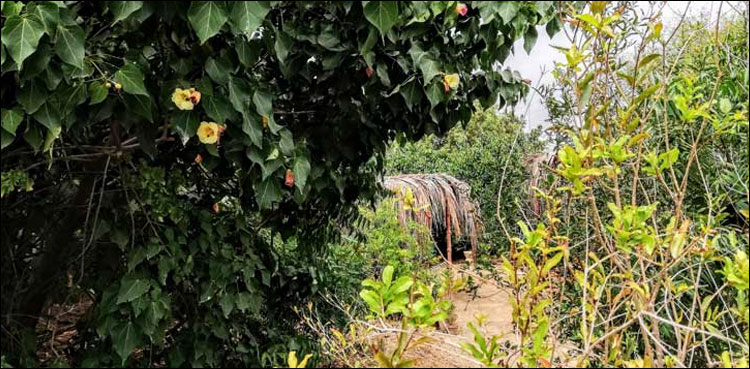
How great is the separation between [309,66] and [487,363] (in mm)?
1123

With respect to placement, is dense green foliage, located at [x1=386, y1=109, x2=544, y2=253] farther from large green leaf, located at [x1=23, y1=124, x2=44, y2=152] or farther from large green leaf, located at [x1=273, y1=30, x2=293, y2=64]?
large green leaf, located at [x1=23, y1=124, x2=44, y2=152]

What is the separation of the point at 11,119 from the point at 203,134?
0.43 metres

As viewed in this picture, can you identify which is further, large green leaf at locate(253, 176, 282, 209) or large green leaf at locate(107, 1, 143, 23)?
large green leaf at locate(253, 176, 282, 209)

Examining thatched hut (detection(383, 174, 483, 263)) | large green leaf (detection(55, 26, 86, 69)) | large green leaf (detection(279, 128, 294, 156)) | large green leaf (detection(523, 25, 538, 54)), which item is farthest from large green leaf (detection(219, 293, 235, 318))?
thatched hut (detection(383, 174, 483, 263))

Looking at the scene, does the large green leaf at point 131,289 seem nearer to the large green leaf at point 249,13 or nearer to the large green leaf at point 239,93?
the large green leaf at point 239,93

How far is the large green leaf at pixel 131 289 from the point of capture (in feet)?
5.89

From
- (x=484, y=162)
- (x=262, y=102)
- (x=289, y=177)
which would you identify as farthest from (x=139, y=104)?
(x=484, y=162)

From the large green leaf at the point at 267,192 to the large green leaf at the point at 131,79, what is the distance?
39 centimetres

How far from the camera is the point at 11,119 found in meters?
1.42

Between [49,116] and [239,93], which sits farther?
[239,93]

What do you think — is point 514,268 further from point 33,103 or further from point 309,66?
point 33,103

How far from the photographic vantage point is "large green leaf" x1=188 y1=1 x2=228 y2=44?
137cm

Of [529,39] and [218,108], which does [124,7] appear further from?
[529,39]

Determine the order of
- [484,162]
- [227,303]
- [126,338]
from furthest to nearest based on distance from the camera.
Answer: [484,162] → [227,303] → [126,338]
